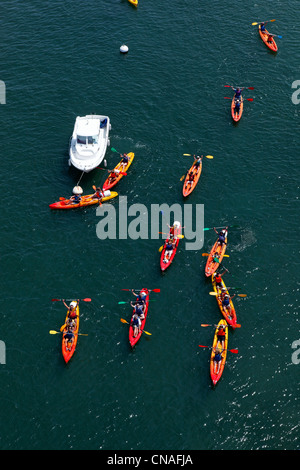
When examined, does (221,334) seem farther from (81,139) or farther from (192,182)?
(81,139)

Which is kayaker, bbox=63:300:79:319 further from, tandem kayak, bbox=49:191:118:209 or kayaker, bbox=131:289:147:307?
tandem kayak, bbox=49:191:118:209

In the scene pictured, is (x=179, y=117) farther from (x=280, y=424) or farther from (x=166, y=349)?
(x=280, y=424)

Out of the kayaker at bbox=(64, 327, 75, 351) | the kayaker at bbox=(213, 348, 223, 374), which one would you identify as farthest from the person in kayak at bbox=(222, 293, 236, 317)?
the kayaker at bbox=(64, 327, 75, 351)

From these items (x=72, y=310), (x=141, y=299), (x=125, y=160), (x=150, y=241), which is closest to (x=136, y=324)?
(x=141, y=299)

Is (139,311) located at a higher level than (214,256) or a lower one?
lower
